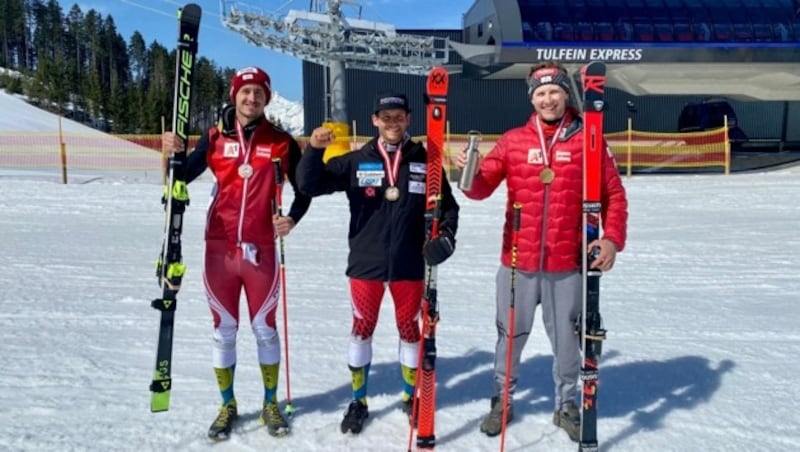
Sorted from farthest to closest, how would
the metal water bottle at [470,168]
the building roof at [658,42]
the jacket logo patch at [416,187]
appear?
1. the building roof at [658,42]
2. the jacket logo patch at [416,187]
3. the metal water bottle at [470,168]

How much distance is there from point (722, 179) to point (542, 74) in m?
16.6

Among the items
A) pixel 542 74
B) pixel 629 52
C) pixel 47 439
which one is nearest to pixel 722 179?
pixel 629 52

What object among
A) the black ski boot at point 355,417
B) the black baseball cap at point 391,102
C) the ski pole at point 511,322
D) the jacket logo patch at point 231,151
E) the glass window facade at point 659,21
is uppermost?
the glass window facade at point 659,21

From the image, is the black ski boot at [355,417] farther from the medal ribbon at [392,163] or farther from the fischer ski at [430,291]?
the medal ribbon at [392,163]

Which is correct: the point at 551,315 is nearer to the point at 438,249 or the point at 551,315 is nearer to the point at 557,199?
the point at 557,199

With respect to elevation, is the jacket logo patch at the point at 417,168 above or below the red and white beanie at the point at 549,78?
below

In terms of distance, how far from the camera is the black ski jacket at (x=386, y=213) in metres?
3.18

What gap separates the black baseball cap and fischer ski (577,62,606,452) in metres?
0.93

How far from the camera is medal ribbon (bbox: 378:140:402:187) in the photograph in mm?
3203

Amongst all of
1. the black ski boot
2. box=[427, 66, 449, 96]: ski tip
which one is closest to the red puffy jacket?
box=[427, 66, 449, 96]: ski tip

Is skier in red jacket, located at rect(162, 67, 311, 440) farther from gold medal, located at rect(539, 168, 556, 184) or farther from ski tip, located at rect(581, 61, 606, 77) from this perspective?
ski tip, located at rect(581, 61, 606, 77)

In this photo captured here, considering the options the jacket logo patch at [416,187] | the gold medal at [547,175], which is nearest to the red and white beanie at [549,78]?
the gold medal at [547,175]

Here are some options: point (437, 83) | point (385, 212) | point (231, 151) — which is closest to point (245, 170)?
point (231, 151)

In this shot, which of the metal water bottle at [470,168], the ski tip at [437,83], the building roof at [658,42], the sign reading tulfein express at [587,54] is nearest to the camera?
the metal water bottle at [470,168]
